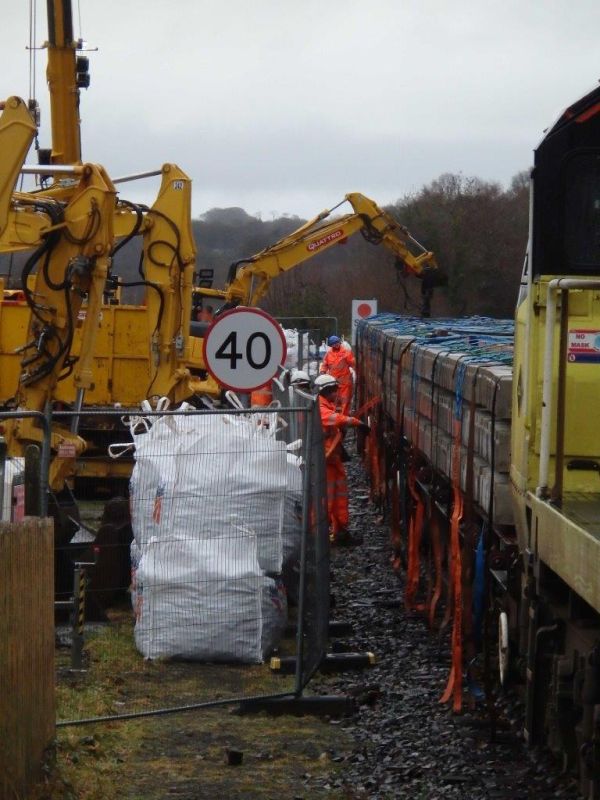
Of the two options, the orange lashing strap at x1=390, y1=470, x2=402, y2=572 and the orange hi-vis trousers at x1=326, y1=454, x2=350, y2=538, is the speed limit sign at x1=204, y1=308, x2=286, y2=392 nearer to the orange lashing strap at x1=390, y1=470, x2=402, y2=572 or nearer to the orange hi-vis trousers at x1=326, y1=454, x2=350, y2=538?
the orange lashing strap at x1=390, y1=470, x2=402, y2=572

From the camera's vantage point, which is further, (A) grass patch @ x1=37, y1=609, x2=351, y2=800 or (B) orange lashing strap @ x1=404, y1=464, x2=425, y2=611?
(B) orange lashing strap @ x1=404, y1=464, x2=425, y2=611

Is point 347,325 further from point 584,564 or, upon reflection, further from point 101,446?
point 584,564

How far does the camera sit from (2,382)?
20.9 m

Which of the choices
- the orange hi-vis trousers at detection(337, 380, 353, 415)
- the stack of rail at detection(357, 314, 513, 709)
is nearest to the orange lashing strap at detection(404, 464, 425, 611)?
the stack of rail at detection(357, 314, 513, 709)

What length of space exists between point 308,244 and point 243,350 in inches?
680

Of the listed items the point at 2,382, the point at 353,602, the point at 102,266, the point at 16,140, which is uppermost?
the point at 16,140

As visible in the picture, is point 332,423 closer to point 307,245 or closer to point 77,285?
point 77,285

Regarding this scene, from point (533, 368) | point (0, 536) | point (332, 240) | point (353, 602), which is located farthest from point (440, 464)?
point (332, 240)

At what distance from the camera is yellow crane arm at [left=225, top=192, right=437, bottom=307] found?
28.6 metres

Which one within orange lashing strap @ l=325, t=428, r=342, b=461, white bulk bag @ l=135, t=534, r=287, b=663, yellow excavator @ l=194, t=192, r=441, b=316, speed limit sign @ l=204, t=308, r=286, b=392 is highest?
yellow excavator @ l=194, t=192, r=441, b=316

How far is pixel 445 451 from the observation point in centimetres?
1153

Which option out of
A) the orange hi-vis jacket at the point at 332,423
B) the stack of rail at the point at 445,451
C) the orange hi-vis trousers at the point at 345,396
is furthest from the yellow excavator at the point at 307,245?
the orange hi-vis jacket at the point at 332,423

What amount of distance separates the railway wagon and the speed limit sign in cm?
159

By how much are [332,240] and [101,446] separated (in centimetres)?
1022
